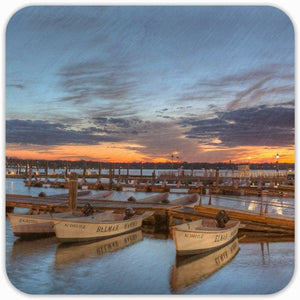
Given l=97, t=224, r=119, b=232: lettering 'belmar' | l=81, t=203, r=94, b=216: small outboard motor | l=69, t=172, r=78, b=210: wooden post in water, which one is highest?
l=69, t=172, r=78, b=210: wooden post in water

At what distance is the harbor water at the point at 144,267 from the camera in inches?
199

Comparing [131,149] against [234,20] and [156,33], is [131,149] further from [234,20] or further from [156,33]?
[234,20]

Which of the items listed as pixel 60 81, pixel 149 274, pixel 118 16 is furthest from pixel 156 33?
pixel 149 274

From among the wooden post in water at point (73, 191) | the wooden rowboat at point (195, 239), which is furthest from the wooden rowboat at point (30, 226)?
the wooden rowboat at point (195, 239)

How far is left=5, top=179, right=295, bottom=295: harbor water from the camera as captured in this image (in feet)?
16.6

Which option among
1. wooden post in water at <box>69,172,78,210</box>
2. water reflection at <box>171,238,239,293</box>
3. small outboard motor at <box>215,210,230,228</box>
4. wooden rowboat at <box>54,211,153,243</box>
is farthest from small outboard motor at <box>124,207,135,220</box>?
water reflection at <box>171,238,239,293</box>

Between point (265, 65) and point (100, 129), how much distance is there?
2.63m

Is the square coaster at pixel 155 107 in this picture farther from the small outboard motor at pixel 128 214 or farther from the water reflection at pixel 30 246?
the small outboard motor at pixel 128 214

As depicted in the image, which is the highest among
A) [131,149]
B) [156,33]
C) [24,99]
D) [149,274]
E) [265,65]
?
[156,33]

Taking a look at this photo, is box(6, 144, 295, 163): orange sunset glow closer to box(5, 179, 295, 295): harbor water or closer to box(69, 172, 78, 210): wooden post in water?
box(5, 179, 295, 295): harbor water

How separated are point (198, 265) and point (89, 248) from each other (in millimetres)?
2152

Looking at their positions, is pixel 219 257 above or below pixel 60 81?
below

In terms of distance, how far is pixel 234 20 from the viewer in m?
5.30

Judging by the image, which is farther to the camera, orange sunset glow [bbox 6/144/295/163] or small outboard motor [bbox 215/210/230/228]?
small outboard motor [bbox 215/210/230/228]
